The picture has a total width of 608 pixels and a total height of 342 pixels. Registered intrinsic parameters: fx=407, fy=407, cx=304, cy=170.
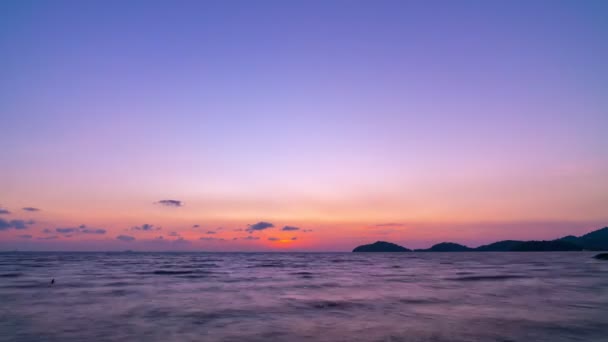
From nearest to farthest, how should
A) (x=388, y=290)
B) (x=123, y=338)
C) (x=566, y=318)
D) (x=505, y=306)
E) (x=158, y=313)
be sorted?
(x=123, y=338) < (x=566, y=318) < (x=158, y=313) < (x=505, y=306) < (x=388, y=290)

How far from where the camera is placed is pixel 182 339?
17656 mm

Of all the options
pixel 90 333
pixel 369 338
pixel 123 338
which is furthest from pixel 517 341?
pixel 90 333

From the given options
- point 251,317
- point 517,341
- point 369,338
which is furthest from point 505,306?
point 251,317

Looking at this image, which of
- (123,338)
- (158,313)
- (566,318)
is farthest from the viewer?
(158,313)

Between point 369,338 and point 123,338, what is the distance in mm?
10837

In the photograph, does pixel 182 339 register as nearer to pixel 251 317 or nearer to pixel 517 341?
pixel 251 317

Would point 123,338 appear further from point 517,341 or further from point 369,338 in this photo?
point 517,341

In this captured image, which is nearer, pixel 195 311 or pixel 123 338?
pixel 123 338

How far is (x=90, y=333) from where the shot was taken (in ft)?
63.0

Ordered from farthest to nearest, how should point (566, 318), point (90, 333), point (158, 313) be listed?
1. point (158, 313)
2. point (566, 318)
3. point (90, 333)

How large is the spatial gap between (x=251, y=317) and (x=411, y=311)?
9634 millimetres

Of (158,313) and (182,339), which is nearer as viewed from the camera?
(182,339)

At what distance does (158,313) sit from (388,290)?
2113cm

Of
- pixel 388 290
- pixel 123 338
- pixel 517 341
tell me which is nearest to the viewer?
pixel 517 341
